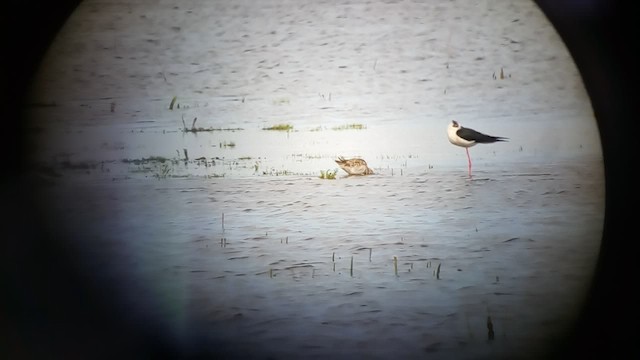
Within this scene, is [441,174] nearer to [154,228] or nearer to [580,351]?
[580,351]

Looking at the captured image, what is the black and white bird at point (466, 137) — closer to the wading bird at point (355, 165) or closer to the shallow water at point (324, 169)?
the shallow water at point (324, 169)

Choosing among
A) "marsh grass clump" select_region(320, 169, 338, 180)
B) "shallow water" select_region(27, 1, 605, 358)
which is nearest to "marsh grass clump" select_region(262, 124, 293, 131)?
"shallow water" select_region(27, 1, 605, 358)

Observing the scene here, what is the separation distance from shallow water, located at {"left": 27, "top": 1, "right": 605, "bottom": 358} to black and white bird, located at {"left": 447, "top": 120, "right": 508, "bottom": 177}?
14 millimetres

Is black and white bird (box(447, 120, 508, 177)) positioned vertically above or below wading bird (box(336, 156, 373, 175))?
above

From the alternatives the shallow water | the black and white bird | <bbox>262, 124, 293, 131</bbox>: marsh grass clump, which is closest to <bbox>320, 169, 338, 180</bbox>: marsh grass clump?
the shallow water

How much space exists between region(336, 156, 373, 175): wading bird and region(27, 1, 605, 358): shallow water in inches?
0.6

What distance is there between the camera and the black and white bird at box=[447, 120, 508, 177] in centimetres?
106

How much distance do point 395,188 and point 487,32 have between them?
0.38m

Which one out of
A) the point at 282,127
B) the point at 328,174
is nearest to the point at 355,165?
the point at 328,174

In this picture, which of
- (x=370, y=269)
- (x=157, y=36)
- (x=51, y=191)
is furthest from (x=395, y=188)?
(x=51, y=191)

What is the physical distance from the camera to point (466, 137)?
1064 millimetres

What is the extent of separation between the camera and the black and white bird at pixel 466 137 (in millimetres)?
1063

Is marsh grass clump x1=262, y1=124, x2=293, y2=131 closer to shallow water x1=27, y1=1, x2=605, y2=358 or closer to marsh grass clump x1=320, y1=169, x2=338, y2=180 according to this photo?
shallow water x1=27, y1=1, x2=605, y2=358

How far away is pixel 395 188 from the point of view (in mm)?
1079
